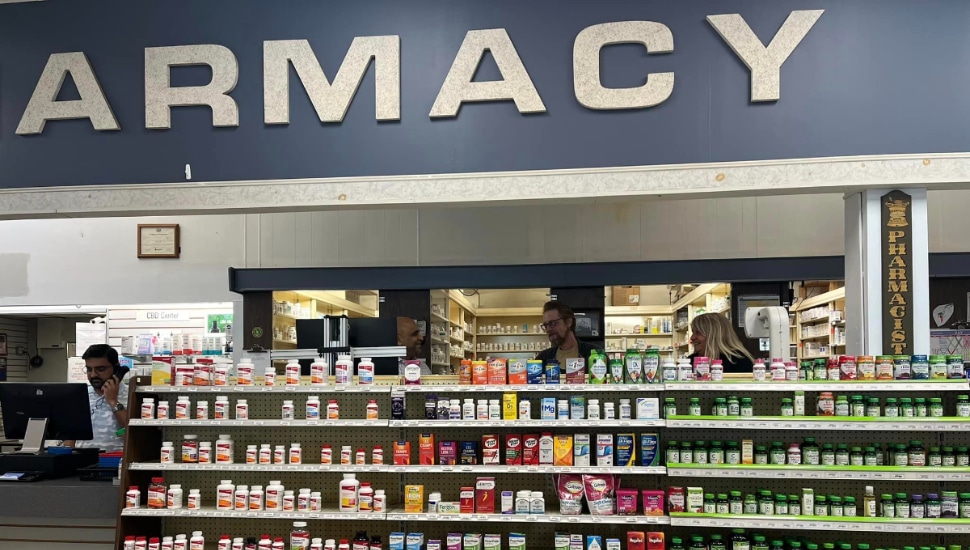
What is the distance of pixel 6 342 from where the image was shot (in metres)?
10.0

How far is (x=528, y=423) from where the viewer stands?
4508 mm

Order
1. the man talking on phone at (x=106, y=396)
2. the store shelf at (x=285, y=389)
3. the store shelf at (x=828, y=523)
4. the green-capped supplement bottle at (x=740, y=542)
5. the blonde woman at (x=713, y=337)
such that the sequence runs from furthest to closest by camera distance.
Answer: the blonde woman at (x=713, y=337)
the man talking on phone at (x=106, y=396)
the store shelf at (x=285, y=389)
the green-capped supplement bottle at (x=740, y=542)
the store shelf at (x=828, y=523)

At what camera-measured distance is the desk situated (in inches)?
204

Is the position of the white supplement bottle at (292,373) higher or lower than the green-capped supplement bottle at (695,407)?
higher

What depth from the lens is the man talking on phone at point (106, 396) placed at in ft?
19.2

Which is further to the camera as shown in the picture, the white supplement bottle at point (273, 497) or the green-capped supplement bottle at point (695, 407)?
the white supplement bottle at point (273, 497)

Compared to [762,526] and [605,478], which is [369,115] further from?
[762,526]

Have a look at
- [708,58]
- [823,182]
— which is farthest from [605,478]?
[708,58]

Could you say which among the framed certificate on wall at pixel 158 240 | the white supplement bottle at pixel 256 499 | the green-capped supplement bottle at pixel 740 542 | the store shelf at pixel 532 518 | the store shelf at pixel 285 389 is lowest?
the green-capped supplement bottle at pixel 740 542

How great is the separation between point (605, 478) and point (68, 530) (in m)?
3.60

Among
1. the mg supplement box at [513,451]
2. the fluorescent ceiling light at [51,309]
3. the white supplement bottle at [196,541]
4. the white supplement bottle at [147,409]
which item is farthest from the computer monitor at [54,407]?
the fluorescent ceiling light at [51,309]

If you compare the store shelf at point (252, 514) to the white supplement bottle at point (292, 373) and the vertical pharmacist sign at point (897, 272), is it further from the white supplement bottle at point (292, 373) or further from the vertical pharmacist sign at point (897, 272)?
the vertical pharmacist sign at point (897, 272)

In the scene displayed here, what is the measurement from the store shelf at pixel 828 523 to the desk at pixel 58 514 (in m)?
3.62

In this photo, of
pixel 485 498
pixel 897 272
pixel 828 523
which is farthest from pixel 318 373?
pixel 897 272
